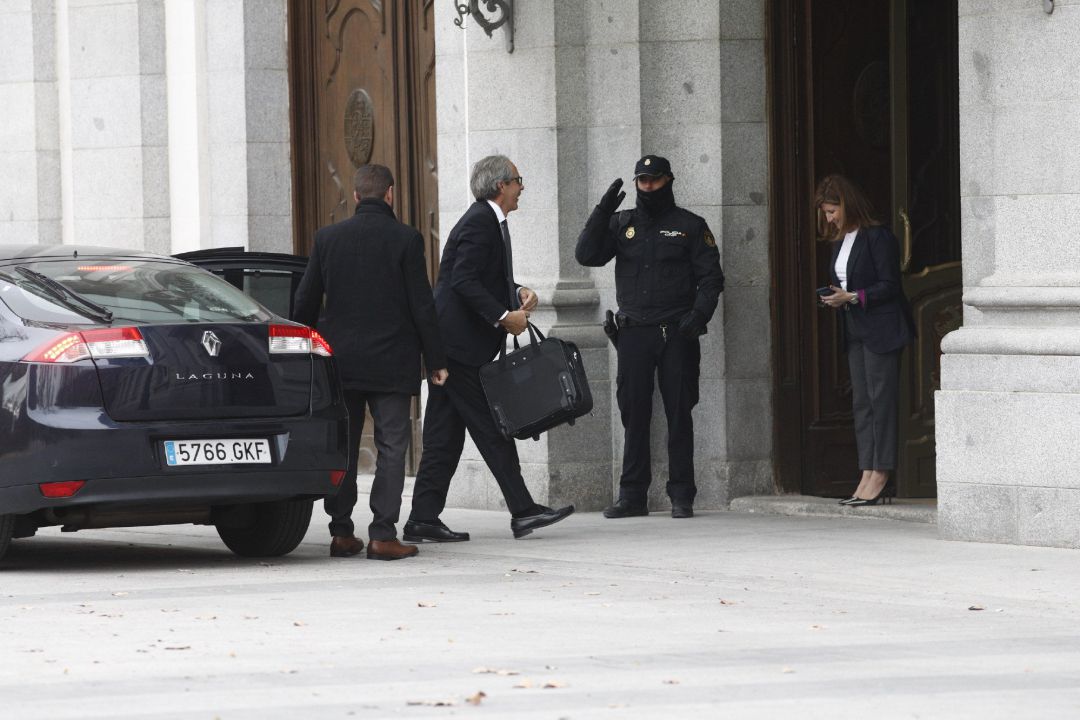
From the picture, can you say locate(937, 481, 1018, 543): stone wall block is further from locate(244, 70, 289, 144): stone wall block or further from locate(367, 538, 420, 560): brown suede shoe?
locate(244, 70, 289, 144): stone wall block

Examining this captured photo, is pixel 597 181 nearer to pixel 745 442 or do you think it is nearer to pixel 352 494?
pixel 745 442

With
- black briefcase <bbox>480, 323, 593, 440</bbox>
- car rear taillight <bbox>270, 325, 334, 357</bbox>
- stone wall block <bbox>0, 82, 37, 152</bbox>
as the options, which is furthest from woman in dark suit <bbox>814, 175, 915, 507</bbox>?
stone wall block <bbox>0, 82, 37, 152</bbox>

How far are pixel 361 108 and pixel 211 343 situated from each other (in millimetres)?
6085

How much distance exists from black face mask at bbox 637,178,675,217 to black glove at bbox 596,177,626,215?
173mm

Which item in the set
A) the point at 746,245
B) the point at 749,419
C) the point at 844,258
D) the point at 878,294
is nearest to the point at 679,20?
the point at 746,245

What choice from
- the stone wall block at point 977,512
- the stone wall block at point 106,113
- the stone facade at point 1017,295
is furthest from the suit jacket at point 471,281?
the stone wall block at point 106,113

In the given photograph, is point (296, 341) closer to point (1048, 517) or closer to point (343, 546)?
point (343, 546)

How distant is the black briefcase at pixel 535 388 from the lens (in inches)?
415

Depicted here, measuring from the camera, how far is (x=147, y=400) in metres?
9.42

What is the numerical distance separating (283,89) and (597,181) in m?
4.36

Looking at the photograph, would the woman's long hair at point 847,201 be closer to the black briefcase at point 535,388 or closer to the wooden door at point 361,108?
the black briefcase at point 535,388

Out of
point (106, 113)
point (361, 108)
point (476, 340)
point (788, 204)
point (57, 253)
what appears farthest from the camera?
point (106, 113)

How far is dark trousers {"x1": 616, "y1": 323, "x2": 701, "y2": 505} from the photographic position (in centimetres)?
1203

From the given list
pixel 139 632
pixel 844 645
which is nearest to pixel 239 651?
pixel 139 632
